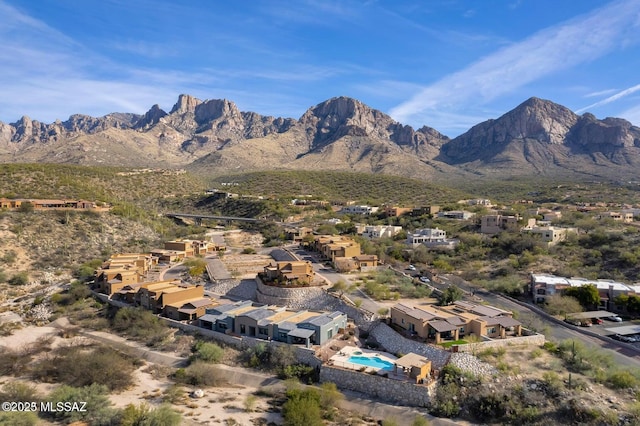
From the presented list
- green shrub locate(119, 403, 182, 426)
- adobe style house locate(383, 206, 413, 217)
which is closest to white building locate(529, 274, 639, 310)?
green shrub locate(119, 403, 182, 426)

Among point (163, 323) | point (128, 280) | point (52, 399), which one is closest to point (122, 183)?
point (128, 280)

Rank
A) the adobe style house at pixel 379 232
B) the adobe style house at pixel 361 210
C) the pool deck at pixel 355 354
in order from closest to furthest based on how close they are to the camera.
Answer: the pool deck at pixel 355 354 → the adobe style house at pixel 379 232 → the adobe style house at pixel 361 210

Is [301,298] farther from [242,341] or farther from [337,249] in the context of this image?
[337,249]

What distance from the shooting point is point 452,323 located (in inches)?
903

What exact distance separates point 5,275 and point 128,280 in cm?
1144

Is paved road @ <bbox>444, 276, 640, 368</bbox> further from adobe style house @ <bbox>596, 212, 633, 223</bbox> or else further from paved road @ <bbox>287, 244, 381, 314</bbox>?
adobe style house @ <bbox>596, 212, 633, 223</bbox>

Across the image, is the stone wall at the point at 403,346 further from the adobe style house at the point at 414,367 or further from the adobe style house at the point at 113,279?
the adobe style house at the point at 113,279

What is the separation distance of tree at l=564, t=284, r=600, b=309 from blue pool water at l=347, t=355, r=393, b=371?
17607mm

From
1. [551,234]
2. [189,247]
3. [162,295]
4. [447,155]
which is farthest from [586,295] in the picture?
[447,155]

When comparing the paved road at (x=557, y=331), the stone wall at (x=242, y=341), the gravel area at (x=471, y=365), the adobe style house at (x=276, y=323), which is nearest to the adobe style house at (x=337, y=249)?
the paved road at (x=557, y=331)

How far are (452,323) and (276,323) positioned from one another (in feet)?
32.5

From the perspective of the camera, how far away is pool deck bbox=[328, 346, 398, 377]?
2035cm

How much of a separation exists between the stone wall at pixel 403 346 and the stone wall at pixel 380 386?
6.84 ft

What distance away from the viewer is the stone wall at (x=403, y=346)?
20734 mm
